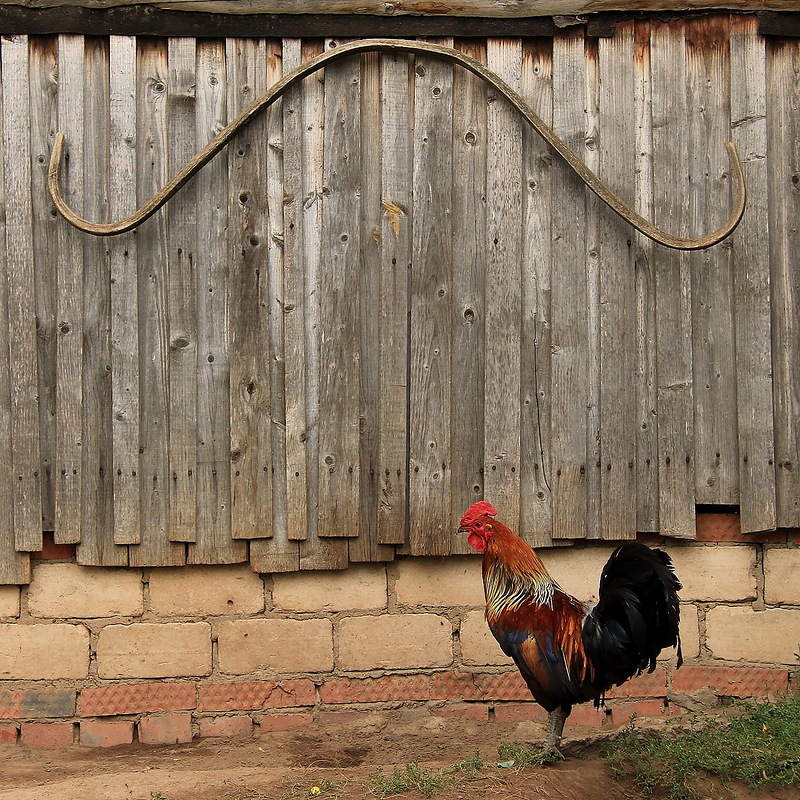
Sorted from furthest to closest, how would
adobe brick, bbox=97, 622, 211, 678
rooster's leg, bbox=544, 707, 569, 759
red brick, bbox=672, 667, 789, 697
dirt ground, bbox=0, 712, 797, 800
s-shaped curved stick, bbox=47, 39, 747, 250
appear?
red brick, bbox=672, 667, 789, 697
adobe brick, bbox=97, 622, 211, 678
s-shaped curved stick, bbox=47, 39, 747, 250
rooster's leg, bbox=544, 707, 569, 759
dirt ground, bbox=0, 712, 797, 800

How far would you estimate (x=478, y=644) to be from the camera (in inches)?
206

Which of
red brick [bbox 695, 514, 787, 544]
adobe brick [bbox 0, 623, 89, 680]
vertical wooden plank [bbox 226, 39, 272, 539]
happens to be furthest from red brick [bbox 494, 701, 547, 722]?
adobe brick [bbox 0, 623, 89, 680]

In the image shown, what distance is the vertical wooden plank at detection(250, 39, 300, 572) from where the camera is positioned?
16.8ft

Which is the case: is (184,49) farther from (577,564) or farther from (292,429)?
(577,564)

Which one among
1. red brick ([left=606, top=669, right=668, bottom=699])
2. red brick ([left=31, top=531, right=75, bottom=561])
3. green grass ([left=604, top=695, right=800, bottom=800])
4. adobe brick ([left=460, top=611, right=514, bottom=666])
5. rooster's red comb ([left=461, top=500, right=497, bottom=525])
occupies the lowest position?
green grass ([left=604, top=695, right=800, bottom=800])

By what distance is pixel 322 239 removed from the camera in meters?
5.13

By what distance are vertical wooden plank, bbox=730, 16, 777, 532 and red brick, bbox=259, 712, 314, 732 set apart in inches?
107

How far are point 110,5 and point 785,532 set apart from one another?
475 centimetres

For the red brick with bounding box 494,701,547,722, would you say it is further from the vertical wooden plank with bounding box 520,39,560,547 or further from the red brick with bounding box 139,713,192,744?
the red brick with bounding box 139,713,192,744

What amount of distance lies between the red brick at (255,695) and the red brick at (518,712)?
1.05 metres

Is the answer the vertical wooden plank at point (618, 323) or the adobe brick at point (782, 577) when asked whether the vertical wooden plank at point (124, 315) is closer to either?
the vertical wooden plank at point (618, 323)

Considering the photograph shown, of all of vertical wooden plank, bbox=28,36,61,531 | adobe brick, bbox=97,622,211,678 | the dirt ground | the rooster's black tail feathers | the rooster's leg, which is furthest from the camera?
adobe brick, bbox=97,622,211,678

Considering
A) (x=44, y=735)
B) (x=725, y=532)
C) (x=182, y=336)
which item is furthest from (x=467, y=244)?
(x=44, y=735)

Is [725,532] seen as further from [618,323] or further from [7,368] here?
[7,368]
